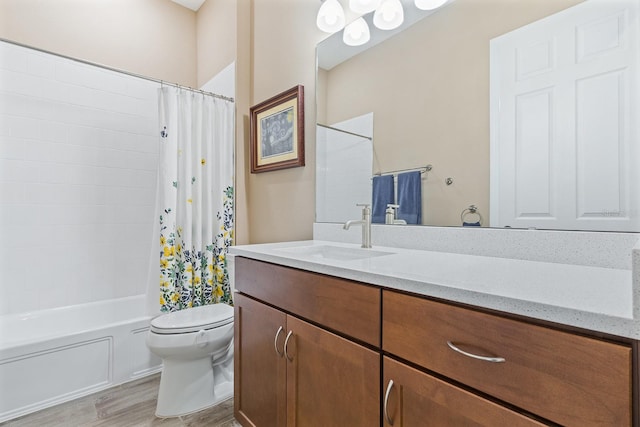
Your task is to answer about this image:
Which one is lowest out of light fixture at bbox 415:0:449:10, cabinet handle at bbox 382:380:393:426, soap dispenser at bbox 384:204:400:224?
cabinet handle at bbox 382:380:393:426

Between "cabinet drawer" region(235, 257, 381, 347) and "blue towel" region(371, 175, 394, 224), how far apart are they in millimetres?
577

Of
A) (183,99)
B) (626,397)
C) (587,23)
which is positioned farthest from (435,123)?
(183,99)

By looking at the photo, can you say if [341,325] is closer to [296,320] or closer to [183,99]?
[296,320]

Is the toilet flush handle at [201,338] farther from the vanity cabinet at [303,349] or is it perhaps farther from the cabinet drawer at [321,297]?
the cabinet drawer at [321,297]

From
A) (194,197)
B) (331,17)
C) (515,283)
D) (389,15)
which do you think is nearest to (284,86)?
(331,17)

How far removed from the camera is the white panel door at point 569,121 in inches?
35.6

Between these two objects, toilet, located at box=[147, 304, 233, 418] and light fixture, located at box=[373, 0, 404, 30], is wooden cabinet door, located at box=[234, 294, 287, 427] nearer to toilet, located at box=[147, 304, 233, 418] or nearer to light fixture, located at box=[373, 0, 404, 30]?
toilet, located at box=[147, 304, 233, 418]

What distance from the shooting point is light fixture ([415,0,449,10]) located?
52.6 inches

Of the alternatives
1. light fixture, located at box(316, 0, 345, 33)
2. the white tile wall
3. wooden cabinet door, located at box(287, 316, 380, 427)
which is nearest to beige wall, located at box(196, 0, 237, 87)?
the white tile wall

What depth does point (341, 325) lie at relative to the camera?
96 cm

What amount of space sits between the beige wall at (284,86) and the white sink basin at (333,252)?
36 cm

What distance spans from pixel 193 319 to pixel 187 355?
0.18m

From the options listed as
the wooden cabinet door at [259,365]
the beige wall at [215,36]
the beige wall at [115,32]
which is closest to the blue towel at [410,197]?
the wooden cabinet door at [259,365]

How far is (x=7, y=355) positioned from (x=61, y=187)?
121cm
